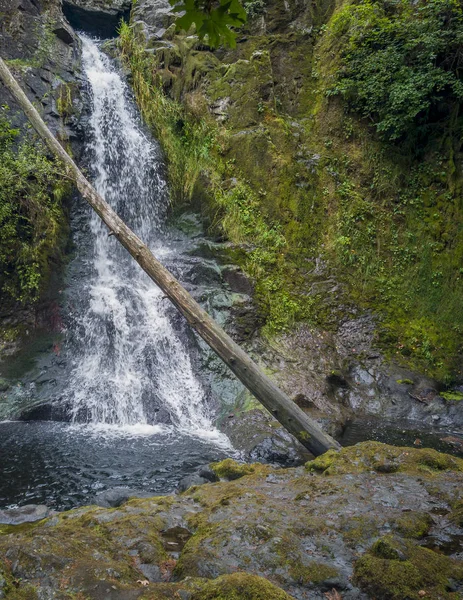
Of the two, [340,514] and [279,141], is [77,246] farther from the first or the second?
[340,514]

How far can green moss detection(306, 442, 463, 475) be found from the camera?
4148 mm

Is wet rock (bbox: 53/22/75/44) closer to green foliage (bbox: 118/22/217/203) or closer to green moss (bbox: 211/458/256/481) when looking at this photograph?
green foliage (bbox: 118/22/217/203)

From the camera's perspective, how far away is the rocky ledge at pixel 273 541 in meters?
2.08

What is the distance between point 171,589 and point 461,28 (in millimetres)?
11578

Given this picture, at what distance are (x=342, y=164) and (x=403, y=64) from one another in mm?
2594

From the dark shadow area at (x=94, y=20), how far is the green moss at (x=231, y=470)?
16639 mm

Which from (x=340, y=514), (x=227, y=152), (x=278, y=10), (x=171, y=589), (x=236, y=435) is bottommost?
(x=236, y=435)

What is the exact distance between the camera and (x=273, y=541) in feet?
9.16

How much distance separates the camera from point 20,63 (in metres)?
10.7

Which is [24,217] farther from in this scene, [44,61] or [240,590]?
[240,590]

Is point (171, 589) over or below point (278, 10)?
below

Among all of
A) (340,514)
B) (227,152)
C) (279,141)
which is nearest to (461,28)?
(279,141)

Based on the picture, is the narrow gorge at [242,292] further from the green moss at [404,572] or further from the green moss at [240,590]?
the green moss at [240,590]

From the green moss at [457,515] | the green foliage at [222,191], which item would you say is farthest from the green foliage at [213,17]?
the green foliage at [222,191]
